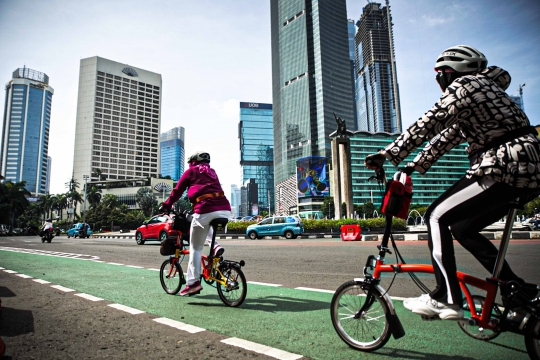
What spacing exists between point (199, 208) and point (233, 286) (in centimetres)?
107

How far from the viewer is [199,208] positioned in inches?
168

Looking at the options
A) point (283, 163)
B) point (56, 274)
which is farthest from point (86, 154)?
point (56, 274)

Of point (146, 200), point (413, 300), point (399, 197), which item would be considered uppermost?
point (146, 200)

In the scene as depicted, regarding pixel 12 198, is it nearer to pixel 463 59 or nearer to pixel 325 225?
pixel 325 225

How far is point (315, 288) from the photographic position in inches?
202

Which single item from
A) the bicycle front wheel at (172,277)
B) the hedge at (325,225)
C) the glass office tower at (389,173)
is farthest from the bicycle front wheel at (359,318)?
the glass office tower at (389,173)

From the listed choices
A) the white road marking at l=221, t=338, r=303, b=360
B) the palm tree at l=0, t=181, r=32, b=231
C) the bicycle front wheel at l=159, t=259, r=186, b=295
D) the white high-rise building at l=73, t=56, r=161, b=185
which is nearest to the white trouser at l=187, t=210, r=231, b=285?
the bicycle front wheel at l=159, t=259, r=186, b=295

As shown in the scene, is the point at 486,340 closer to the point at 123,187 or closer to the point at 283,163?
the point at 123,187

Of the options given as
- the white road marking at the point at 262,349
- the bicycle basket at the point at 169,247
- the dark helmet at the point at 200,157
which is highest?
the dark helmet at the point at 200,157

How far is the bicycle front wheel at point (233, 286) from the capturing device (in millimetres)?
4059

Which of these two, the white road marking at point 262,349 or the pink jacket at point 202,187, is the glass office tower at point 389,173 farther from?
the white road marking at point 262,349

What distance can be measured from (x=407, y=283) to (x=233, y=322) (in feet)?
10.7

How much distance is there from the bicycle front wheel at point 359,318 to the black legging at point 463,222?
0.43 m

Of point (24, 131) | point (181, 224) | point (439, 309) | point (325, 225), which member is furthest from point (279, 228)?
point (24, 131)
